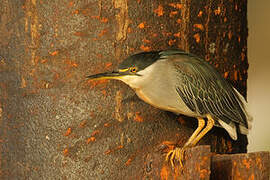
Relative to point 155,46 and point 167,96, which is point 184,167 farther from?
point 155,46

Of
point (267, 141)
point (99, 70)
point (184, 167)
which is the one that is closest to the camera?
point (184, 167)

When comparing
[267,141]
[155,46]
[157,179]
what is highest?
[155,46]

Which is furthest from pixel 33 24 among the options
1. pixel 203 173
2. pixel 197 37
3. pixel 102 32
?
pixel 203 173

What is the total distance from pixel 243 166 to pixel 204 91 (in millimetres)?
165

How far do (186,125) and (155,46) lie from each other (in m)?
0.18

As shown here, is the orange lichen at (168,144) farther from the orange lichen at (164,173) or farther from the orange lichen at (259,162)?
the orange lichen at (259,162)

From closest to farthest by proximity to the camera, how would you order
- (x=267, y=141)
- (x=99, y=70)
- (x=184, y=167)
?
1. (x=184, y=167)
2. (x=99, y=70)
3. (x=267, y=141)

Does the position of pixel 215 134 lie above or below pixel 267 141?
above

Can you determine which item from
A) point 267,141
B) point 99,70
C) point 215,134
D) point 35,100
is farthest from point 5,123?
point 267,141

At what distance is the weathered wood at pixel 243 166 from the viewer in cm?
84

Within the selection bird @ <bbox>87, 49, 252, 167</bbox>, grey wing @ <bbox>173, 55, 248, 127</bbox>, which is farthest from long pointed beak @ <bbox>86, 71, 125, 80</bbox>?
grey wing @ <bbox>173, 55, 248, 127</bbox>

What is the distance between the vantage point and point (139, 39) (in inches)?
39.9

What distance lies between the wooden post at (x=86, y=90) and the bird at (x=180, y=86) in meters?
0.08

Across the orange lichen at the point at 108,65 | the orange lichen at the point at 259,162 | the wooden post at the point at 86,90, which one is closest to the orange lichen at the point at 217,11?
the wooden post at the point at 86,90
